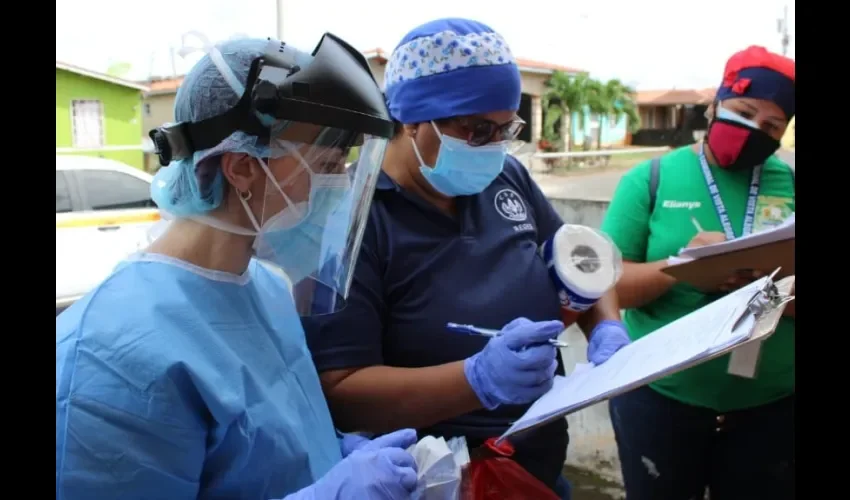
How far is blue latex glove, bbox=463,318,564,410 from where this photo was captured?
4.03 feet

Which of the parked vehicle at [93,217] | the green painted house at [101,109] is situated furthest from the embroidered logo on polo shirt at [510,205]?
the green painted house at [101,109]

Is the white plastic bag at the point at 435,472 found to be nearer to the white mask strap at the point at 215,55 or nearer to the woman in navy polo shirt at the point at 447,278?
the woman in navy polo shirt at the point at 447,278

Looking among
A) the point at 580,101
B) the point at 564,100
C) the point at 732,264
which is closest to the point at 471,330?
the point at 732,264

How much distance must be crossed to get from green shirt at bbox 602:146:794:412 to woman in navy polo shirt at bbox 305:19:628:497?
43 centimetres

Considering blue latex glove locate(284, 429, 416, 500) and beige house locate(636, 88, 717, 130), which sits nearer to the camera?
blue latex glove locate(284, 429, 416, 500)

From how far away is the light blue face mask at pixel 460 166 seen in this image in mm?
1465

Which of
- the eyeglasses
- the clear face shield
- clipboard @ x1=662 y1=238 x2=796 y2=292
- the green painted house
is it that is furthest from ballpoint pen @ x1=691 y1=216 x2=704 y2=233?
the green painted house

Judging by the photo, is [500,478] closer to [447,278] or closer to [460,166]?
[447,278]

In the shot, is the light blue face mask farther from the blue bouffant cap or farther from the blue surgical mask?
the blue surgical mask

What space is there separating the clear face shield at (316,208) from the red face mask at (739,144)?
114 centimetres

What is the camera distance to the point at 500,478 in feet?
4.40

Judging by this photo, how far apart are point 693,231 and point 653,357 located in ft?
3.05
